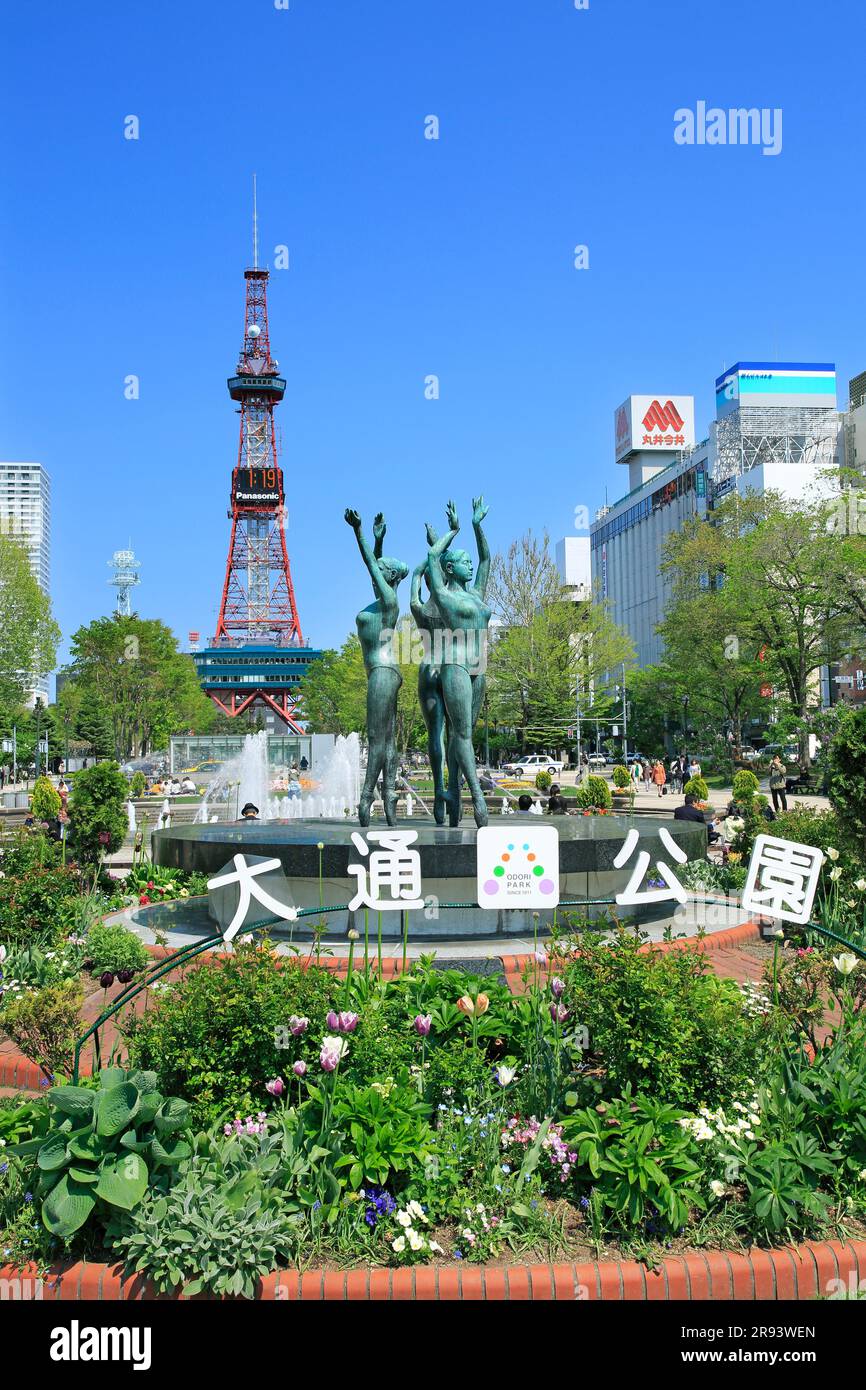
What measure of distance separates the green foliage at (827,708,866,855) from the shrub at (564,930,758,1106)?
4907mm

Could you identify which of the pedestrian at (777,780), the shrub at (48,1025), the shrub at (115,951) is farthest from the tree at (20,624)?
the shrub at (48,1025)

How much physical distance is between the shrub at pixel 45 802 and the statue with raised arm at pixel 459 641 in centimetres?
1090

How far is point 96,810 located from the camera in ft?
42.4

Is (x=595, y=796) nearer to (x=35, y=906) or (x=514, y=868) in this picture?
(x=35, y=906)

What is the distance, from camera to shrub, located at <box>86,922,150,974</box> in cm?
821

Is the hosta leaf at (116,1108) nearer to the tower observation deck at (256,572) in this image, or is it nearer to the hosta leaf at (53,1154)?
the hosta leaf at (53,1154)

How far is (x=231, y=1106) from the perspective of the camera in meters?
4.62

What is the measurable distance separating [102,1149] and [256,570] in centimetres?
12214

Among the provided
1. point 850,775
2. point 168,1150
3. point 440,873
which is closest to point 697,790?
point 850,775

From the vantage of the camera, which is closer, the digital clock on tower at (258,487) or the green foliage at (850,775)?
Answer: the green foliage at (850,775)

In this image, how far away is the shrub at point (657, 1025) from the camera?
180 inches

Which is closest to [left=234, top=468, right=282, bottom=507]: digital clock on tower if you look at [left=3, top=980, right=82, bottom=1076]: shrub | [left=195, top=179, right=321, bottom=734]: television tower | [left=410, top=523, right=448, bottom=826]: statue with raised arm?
[left=195, top=179, right=321, bottom=734]: television tower

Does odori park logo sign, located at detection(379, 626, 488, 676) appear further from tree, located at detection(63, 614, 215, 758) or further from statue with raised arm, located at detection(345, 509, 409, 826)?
tree, located at detection(63, 614, 215, 758)
